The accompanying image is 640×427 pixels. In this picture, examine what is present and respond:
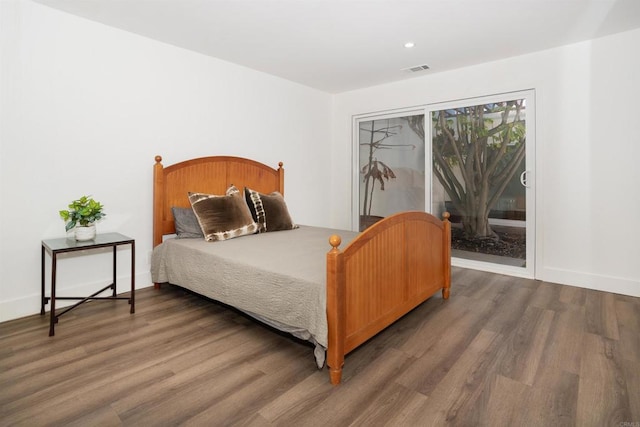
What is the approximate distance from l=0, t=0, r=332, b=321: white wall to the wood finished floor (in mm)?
491

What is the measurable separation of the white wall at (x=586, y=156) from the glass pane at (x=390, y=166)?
3.52 feet

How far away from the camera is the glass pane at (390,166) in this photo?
15.0 ft

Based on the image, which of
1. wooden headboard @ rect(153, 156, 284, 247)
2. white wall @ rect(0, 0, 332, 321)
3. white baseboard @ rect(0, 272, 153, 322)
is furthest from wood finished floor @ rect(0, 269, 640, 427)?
wooden headboard @ rect(153, 156, 284, 247)

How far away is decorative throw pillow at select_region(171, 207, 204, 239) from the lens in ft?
10.3

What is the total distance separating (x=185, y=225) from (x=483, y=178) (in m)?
3.30

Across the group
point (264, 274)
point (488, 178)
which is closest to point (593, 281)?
point (488, 178)

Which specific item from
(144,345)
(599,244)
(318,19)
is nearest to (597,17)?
(599,244)

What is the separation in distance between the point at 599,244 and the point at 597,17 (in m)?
2.00

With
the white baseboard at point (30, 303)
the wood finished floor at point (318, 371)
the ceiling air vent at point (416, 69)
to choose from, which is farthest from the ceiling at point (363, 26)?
the wood finished floor at point (318, 371)

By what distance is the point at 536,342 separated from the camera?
7.33 ft

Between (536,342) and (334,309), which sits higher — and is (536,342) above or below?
below

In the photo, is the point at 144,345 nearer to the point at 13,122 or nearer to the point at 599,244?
the point at 13,122

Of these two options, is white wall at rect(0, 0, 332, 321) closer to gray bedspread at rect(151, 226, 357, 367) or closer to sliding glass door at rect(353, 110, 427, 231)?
gray bedspread at rect(151, 226, 357, 367)

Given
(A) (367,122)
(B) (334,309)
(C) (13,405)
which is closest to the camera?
(C) (13,405)
